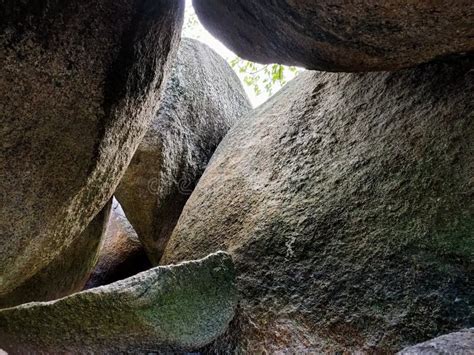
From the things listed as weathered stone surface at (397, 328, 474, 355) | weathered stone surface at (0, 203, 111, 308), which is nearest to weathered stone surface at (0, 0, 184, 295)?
weathered stone surface at (0, 203, 111, 308)

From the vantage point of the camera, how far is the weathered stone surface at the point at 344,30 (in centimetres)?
137

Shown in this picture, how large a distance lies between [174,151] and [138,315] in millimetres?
1671

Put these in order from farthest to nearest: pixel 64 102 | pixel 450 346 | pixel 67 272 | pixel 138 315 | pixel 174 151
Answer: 1. pixel 174 151
2. pixel 67 272
3. pixel 64 102
4. pixel 138 315
5. pixel 450 346

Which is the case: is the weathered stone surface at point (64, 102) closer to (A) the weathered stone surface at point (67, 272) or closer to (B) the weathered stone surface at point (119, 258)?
(A) the weathered stone surface at point (67, 272)

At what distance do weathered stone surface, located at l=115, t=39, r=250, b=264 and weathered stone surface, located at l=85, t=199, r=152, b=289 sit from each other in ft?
2.25

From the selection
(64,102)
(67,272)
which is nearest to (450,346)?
(64,102)

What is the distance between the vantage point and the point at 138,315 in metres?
1.61

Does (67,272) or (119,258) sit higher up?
(119,258)

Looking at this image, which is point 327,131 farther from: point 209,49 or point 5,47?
point 209,49

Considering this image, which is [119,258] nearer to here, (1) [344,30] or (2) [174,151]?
(2) [174,151]

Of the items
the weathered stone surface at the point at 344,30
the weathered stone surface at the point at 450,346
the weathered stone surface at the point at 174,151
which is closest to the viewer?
the weathered stone surface at the point at 450,346

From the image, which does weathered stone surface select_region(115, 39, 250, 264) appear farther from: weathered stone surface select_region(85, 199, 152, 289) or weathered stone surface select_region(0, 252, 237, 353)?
weathered stone surface select_region(0, 252, 237, 353)

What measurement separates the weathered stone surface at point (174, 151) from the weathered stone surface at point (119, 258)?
69cm

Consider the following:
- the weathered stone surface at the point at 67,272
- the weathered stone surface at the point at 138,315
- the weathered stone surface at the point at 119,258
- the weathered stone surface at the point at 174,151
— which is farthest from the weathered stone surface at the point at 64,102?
the weathered stone surface at the point at 119,258
